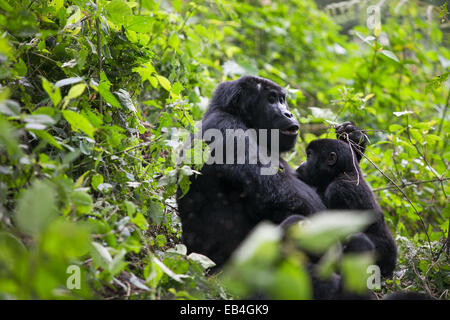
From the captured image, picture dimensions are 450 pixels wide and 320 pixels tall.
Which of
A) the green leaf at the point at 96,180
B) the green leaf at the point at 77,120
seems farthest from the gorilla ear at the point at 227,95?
the green leaf at the point at 77,120

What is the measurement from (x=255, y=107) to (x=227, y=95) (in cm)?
25

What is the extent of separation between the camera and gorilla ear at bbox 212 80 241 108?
11.1ft

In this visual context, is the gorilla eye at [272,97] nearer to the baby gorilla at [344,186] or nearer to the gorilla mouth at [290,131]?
the gorilla mouth at [290,131]

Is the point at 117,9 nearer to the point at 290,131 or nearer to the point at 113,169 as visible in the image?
the point at 113,169

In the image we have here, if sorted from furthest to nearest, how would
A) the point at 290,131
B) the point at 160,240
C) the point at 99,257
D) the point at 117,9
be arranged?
the point at 290,131
the point at 160,240
the point at 117,9
the point at 99,257

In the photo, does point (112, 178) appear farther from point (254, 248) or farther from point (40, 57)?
point (254, 248)

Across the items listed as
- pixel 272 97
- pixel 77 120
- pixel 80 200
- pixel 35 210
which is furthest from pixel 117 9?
pixel 35 210

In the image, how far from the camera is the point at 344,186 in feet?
10.00

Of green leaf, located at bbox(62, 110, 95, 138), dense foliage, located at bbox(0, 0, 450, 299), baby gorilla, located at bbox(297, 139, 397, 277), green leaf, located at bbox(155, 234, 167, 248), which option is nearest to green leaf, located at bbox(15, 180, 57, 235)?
dense foliage, located at bbox(0, 0, 450, 299)

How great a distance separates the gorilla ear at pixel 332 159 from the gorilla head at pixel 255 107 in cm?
32

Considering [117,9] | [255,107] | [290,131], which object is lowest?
[290,131]

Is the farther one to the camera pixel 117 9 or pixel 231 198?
pixel 231 198

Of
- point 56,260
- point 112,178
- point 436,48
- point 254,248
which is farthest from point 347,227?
point 436,48
